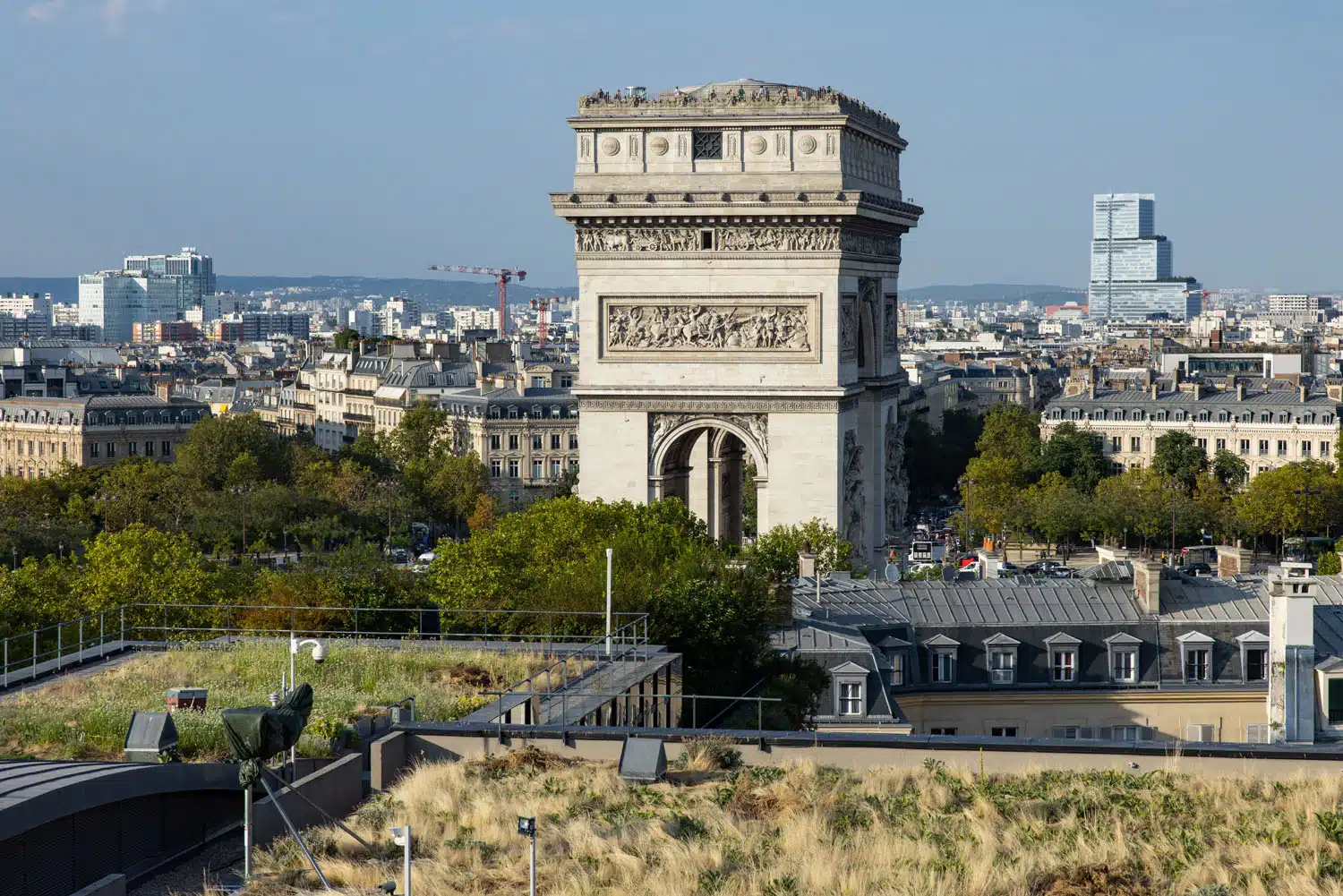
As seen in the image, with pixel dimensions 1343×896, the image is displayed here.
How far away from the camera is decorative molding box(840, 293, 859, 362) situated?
4384cm

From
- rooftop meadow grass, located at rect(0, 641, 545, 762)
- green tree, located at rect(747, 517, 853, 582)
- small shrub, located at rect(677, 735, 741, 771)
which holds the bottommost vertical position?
small shrub, located at rect(677, 735, 741, 771)

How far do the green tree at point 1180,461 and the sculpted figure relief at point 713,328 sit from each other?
4967 centimetres

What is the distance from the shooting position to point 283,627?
98.9ft

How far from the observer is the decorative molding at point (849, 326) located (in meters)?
43.8

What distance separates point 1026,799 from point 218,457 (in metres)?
74.9

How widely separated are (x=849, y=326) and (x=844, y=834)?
96.1ft

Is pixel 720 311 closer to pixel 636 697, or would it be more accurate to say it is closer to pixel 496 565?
pixel 496 565

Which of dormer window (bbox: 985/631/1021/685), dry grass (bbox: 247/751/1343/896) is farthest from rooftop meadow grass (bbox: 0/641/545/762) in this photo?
dormer window (bbox: 985/631/1021/685)

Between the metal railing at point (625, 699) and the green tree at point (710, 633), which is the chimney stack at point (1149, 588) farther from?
the metal railing at point (625, 699)

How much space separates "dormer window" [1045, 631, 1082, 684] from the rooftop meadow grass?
35.6ft

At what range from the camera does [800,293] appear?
4347cm

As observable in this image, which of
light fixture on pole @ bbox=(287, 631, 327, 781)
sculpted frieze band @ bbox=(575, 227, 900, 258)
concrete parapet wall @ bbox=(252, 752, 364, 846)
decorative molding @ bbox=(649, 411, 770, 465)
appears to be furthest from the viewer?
decorative molding @ bbox=(649, 411, 770, 465)

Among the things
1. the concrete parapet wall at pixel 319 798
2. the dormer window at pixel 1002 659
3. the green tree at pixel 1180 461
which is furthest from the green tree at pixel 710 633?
the green tree at pixel 1180 461

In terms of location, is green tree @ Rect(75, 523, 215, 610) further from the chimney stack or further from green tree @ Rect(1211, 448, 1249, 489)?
green tree @ Rect(1211, 448, 1249, 489)
